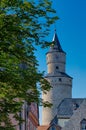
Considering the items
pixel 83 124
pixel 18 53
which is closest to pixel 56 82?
pixel 83 124

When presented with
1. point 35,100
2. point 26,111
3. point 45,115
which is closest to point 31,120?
point 26,111

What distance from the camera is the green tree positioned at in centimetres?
1770

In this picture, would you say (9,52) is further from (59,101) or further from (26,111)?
(59,101)

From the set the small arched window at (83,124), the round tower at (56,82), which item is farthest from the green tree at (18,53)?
the round tower at (56,82)

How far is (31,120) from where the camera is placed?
48.2 metres

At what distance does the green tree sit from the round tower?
96680 mm

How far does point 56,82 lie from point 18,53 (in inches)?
4135

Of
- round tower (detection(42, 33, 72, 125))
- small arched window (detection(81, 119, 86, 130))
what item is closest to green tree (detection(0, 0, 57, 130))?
small arched window (detection(81, 119, 86, 130))

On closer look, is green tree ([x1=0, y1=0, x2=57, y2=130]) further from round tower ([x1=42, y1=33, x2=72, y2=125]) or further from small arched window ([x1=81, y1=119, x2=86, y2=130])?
round tower ([x1=42, y1=33, x2=72, y2=125])

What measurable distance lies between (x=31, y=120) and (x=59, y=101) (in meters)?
74.2

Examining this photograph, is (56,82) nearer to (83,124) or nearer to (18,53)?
(83,124)

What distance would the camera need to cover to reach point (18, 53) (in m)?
18.2

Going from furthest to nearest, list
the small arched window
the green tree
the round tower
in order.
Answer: the round tower, the small arched window, the green tree

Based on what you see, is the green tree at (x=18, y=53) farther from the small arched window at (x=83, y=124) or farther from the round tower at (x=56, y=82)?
the round tower at (x=56, y=82)
